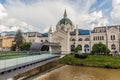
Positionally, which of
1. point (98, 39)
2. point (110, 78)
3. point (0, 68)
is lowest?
point (110, 78)

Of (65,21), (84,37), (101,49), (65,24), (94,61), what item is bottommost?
(94,61)

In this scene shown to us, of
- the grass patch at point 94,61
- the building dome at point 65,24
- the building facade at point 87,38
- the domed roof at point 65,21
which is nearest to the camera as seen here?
the grass patch at point 94,61

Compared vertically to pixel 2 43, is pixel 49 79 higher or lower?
lower

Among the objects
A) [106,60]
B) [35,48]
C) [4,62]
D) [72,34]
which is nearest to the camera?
[4,62]

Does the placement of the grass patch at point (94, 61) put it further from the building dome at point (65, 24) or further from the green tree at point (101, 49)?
the building dome at point (65, 24)

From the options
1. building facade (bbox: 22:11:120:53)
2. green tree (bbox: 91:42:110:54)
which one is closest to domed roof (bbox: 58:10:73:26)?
building facade (bbox: 22:11:120:53)

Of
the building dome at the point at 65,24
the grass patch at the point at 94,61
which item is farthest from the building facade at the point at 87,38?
the grass patch at the point at 94,61

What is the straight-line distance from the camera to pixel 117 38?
8512 cm

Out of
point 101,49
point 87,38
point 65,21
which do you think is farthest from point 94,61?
point 65,21

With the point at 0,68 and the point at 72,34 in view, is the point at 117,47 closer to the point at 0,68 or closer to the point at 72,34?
the point at 72,34

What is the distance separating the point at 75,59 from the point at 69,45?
1243 inches

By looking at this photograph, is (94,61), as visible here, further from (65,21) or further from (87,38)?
(65,21)

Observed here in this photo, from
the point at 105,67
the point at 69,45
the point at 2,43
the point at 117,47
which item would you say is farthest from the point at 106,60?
the point at 2,43

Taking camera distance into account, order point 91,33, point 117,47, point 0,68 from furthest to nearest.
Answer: point 91,33 → point 117,47 → point 0,68
